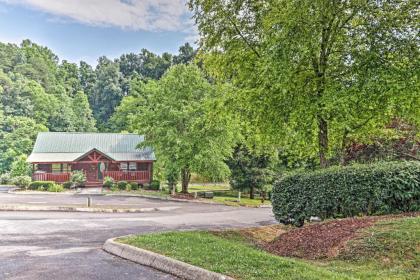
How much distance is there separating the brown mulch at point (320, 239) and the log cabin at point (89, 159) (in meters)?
27.9

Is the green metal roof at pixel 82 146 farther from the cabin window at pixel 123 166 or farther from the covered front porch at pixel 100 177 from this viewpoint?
the covered front porch at pixel 100 177

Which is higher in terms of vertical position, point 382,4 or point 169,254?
point 382,4

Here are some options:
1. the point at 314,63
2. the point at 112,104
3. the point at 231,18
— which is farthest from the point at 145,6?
the point at 112,104

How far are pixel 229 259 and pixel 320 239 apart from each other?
10.0 feet

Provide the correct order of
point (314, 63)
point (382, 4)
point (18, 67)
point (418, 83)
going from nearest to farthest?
1. point (418, 83)
2. point (382, 4)
3. point (314, 63)
4. point (18, 67)

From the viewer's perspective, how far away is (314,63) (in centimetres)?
1164

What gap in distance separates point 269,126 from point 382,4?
4.79 meters

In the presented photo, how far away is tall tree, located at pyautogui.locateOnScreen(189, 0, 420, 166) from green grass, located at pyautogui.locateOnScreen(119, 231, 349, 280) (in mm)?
4845

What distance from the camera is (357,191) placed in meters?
9.93

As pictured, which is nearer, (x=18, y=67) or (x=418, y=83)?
(x=418, y=83)

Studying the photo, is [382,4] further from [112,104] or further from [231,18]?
[112,104]

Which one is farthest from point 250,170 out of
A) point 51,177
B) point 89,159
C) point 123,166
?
point 51,177

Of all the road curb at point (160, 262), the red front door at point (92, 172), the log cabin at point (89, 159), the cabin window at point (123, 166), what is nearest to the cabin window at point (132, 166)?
the log cabin at point (89, 159)

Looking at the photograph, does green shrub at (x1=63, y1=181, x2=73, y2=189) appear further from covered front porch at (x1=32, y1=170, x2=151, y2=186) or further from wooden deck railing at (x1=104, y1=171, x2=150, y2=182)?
wooden deck railing at (x1=104, y1=171, x2=150, y2=182)
